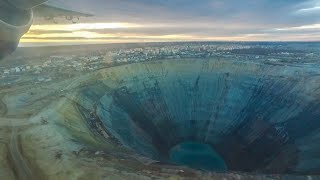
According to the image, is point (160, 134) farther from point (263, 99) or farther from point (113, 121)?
point (263, 99)

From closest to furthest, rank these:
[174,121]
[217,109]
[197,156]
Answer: [197,156] → [174,121] → [217,109]

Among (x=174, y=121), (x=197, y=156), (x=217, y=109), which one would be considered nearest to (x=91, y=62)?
(x=174, y=121)

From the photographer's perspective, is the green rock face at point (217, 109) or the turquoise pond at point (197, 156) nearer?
the green rock face at point (217, 109)

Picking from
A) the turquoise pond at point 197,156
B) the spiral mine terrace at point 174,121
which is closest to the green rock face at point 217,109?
the spiral mine terrace at point 174,121

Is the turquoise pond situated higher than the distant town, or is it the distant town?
the distant town

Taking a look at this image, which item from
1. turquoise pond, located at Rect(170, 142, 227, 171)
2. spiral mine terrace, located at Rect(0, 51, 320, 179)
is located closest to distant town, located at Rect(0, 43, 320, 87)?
spiral mine terrace, located at Rect(0, 51, 320, 179)

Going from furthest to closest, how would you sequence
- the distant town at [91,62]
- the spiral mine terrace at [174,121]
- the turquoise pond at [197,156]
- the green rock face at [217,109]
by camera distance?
1. the distant town at [91,62]
2. the turquoise pond at [197,156]
3. the green rock face at [217,109]
4. the spiral mine terrace at [174,121]

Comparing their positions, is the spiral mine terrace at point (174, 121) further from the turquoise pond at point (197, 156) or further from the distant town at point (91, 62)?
the distant town at point (91, 62)

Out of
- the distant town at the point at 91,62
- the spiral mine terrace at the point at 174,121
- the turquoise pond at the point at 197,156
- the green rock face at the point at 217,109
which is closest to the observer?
the spiral mine terrace at the point at 174,121

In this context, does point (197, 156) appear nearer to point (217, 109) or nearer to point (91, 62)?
point (217, 109)

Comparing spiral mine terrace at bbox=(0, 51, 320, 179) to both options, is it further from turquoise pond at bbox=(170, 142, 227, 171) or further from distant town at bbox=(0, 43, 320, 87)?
distant town at bbox=(0, 43, 320, 87)

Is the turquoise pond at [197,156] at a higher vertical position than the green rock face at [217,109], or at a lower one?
lower
